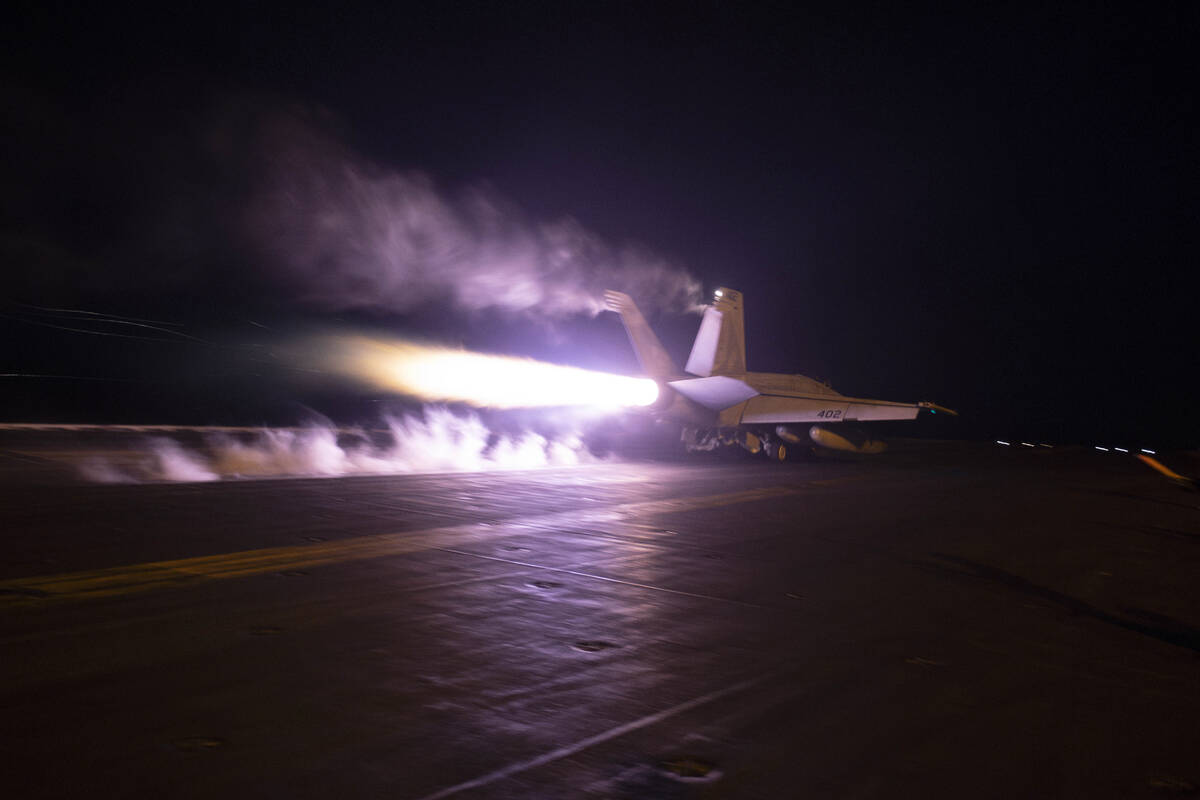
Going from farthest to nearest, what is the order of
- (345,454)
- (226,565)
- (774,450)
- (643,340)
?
1. (774,450)
2. (643,340)
3. (345,454)
4. (226,565)

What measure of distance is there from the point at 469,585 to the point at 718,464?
1807 cm

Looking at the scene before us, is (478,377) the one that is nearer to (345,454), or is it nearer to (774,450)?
(345,454)

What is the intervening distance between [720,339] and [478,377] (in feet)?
27.0

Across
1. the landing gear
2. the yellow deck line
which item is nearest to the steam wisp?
the landing gear

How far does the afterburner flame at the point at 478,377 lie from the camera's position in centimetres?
2267

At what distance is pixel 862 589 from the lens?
830 cm

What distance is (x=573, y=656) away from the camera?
18.5 ft

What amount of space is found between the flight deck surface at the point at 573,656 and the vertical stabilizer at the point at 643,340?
1221 centimetres

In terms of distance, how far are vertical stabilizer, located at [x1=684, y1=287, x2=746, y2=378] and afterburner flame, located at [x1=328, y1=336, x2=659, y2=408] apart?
339 centimetres

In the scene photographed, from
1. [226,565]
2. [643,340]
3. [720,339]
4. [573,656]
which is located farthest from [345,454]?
[573,656]

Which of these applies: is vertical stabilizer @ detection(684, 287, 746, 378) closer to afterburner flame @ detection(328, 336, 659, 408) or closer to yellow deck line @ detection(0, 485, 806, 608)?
afterburner flame @ detection(328, 336, 659, 408)

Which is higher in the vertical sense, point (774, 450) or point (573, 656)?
point (774, 450)

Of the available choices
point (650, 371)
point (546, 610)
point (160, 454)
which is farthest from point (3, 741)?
point (650, 371)

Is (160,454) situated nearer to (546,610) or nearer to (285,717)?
(546,610)
